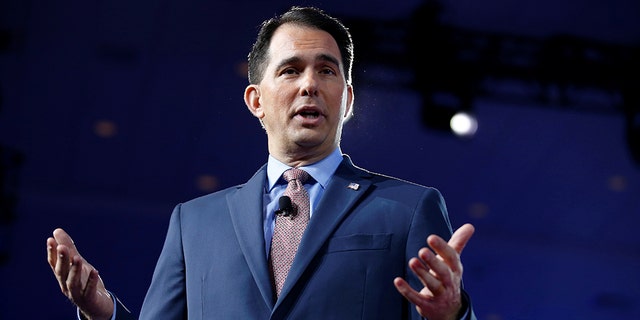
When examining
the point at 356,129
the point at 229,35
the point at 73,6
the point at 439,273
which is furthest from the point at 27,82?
the point at 439,273

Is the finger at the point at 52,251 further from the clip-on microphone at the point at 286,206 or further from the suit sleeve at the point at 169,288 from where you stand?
the clip-on microphone at the point at 286,206

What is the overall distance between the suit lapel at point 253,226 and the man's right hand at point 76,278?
322mm

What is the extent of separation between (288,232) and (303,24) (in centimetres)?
56

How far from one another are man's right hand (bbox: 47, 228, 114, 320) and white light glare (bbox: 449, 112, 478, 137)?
13.6 ft

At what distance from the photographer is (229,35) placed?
226 inches

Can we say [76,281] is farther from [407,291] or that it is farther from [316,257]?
[407,291]

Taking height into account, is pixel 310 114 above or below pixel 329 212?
above

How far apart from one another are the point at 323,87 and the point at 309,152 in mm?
156

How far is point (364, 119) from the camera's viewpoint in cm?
415

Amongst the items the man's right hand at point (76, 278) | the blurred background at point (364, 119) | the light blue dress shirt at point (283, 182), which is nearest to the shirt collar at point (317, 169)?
the light blue dress shirt at point (283, 182)

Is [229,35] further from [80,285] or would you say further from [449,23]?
[80,285]

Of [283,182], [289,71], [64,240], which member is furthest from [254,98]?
[64,240]

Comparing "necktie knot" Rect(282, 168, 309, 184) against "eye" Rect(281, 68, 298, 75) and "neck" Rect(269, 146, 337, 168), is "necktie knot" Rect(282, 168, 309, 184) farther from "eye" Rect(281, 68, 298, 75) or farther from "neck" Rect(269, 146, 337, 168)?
"eye" Rect(281, 68, 298, 75)

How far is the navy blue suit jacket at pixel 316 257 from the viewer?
1.56 meters
